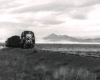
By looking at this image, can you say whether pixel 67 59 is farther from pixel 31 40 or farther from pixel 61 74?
pixel 31 40

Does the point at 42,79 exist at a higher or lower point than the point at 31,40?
lower

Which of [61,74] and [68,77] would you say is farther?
[61,74]

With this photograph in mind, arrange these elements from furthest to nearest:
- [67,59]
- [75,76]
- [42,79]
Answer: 1. [67,59]
2. [75,76]
3. [42,79]

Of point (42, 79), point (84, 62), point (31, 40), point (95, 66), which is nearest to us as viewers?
point (42, 79)

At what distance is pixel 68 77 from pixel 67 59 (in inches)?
376

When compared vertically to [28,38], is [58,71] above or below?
below

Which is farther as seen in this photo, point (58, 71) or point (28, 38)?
point (28, 38)

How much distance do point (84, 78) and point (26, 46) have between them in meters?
35.5

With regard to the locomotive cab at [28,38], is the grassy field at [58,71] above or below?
below

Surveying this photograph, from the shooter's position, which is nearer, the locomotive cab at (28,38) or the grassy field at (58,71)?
the grassy field at (58,71)

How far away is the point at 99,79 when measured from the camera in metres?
14.0

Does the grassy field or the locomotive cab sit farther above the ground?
the locomotive cab

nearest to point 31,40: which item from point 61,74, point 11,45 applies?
point 11,45

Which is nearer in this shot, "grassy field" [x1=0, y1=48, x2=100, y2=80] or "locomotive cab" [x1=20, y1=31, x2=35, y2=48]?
"grassy field" [x1=0, y1=48, x2=100, y2=80]
